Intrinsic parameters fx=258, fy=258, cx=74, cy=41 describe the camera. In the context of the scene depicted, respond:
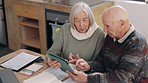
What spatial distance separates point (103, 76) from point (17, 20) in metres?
2.72

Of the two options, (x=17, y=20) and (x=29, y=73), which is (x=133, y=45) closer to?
(x=29, y=73)

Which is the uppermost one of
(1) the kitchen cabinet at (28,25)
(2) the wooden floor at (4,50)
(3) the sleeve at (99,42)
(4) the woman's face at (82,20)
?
(4) the woman's face at (82,20)

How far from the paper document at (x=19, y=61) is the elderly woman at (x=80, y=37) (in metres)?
0.16

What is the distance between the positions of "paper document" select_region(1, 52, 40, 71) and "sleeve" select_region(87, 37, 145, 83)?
587 mm

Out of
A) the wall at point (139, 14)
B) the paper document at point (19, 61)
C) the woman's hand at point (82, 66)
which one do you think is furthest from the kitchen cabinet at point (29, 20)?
the woman's hand at point (82, 66)

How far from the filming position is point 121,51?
1.65 meters

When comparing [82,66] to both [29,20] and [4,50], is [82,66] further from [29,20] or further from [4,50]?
[4,50]

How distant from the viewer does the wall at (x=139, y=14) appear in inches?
129

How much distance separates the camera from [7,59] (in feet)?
Result: 6.70

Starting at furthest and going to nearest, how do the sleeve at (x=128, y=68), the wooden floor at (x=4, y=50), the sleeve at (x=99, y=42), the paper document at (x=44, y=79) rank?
the wooden floor at (x=4, y=50)
the sleeve at (x=99, y=42)
the paper document at (x=44, y=79)
the sleeve at (x=128, y=68)

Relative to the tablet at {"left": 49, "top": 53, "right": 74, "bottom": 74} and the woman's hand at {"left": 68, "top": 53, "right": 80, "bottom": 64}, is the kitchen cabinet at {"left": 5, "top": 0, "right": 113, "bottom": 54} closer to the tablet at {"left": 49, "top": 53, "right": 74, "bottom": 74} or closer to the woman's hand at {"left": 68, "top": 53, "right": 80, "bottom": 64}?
the woman's hand at {"left": 68, "top": 53, "right": 80, "bottom": 64}

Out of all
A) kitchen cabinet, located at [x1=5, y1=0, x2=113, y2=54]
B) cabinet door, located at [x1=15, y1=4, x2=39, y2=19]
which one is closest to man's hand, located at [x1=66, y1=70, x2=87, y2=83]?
kitchen cabinet, located at [x1=5, y1=0, x2=113, y2=54]

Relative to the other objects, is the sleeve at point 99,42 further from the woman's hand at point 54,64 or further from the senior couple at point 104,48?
the woman's hand at point 54,64

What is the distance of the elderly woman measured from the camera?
6.71 ft
